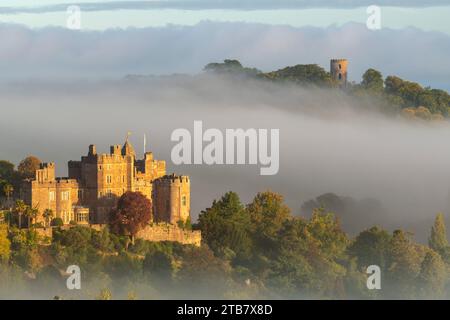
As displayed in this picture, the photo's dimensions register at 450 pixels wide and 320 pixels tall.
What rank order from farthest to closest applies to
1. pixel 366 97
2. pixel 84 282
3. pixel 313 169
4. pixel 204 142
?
pixel 366 97
pixel 313 169
pixel 204 142
pixel 84 282

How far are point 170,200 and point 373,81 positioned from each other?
1633 inches

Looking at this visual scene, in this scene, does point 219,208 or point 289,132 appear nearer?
point 219,208

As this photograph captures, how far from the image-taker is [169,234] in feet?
356

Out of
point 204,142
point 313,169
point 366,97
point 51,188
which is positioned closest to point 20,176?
point 51,188

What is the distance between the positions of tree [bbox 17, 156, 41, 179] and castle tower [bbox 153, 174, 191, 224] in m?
4.55

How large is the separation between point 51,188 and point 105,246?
2937 mm

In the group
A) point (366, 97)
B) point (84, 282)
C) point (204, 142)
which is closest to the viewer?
point (84, 282)

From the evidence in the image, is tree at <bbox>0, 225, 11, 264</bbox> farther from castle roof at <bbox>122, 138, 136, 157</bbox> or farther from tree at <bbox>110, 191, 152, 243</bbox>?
castle roof at <bbox>122, 138, 136, 157</bbox>

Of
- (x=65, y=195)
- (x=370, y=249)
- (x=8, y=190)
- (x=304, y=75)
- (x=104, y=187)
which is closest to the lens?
(x=8, y=190)

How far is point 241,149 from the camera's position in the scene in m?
127

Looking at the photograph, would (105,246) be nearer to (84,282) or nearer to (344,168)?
(84,282)

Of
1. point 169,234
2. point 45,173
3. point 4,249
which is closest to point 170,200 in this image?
point 169,234

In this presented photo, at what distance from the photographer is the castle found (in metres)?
107

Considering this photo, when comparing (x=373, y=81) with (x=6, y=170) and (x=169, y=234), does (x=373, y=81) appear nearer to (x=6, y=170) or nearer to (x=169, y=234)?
(x=169, y=234)
